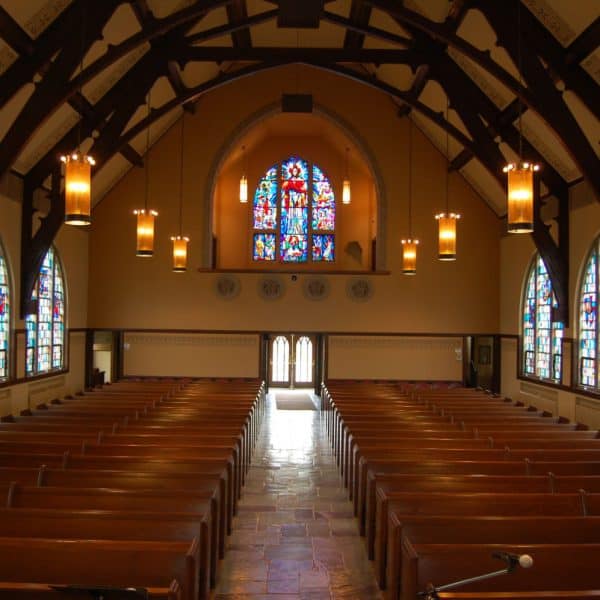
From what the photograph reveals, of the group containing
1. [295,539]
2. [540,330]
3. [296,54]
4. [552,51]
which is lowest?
[295,539]

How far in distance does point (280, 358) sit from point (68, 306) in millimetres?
6749

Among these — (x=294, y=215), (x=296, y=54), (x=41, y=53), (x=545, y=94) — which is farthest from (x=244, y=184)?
(x=545, y=94)

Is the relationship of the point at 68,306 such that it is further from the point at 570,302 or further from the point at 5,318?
the point at 570,302

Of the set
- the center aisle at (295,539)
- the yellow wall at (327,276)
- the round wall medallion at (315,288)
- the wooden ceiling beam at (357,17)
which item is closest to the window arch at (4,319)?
the yellow wall at (327,276)

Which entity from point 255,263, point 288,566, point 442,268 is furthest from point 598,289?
point 255,263

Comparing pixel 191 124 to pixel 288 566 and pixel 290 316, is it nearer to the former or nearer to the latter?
pixel 290 316

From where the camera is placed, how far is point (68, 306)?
45.1 feet

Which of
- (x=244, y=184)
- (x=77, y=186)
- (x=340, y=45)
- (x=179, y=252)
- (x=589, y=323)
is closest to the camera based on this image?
(x=77, y=186)

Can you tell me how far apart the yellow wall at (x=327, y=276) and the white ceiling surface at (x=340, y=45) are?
2.26 feet

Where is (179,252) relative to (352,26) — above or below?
below

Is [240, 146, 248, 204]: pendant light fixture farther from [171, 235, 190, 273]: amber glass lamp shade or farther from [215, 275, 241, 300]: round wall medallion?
[171, 235, 190, 273]: amber glass lamp shade

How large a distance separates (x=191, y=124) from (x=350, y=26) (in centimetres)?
737

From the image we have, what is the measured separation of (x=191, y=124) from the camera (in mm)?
15227

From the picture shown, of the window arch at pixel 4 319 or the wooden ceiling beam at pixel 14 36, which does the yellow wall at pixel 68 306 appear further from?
the wooden ceiling beam at pixel 14 36
